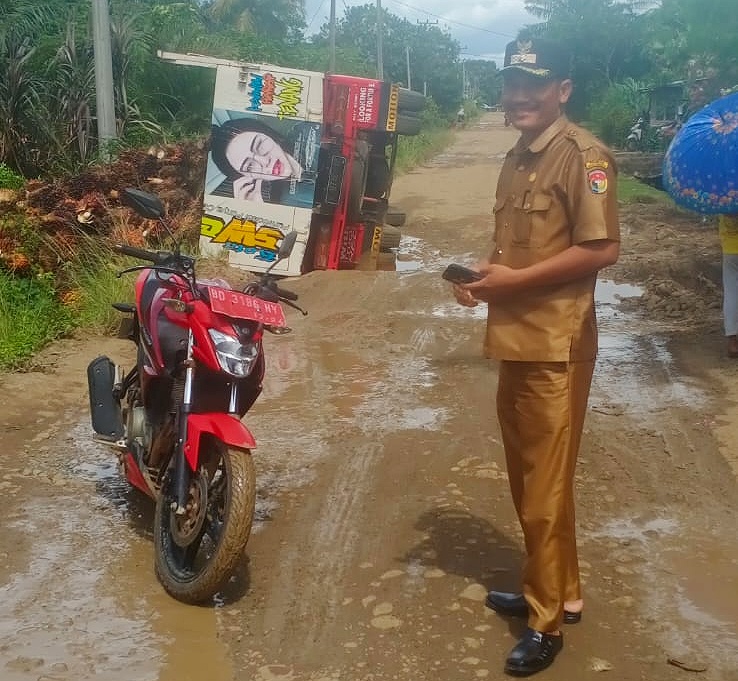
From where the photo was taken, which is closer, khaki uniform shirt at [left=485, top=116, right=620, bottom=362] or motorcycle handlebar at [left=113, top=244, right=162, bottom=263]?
khaki uniform shirt at [left=485, top=116, right=620, bottom=362]

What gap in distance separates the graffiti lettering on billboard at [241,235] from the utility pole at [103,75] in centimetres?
158

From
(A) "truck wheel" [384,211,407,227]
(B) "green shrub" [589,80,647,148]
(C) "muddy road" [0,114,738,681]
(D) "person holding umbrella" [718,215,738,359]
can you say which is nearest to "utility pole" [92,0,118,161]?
(A) "truck wheel" [384,211,407,227]

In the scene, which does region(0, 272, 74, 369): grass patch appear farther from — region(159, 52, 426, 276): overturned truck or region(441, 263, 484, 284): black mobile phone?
region(441, 263, 484, 284): black mobile phone

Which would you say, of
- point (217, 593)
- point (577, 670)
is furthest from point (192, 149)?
point (577, 670)

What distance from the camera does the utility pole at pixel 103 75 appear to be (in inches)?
400

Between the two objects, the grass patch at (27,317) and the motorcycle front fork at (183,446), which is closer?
the motorcycle front fork at (183,446)

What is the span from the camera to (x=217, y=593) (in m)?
3.59

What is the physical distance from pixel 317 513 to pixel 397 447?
0.95 meters

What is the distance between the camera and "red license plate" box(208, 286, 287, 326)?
3426 millimetres

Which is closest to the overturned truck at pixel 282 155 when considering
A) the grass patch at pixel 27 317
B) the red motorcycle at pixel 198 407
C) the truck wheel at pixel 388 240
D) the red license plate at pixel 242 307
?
the truck wheel at pixel 388 240

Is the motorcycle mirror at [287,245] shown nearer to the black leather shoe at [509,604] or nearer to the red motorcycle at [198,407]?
the red motorcycle at [198,407]

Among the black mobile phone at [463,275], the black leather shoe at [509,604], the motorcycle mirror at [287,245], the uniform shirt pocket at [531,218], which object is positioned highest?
the uniform shirt pocket at [531,218]

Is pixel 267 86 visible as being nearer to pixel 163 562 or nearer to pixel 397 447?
pixel 397 447

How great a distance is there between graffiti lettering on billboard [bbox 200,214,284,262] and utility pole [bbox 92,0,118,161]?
1.58 metres
